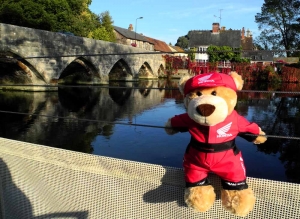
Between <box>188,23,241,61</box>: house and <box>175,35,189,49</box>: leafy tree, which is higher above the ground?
<box>175,35,189,49</box>: leafy tree

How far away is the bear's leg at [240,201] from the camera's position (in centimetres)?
127

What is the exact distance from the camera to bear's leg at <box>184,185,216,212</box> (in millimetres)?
1314

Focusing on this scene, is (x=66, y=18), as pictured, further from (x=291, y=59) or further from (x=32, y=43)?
(x=291, y=59)

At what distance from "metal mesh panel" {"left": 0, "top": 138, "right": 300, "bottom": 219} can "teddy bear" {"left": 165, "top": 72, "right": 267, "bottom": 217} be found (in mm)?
74

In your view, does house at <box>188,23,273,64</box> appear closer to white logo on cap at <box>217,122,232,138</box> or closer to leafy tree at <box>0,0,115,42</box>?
leafy tree at <box>0,0,115,42</box>

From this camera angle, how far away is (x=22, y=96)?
13.6 meters

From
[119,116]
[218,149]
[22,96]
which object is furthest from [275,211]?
[22,96]

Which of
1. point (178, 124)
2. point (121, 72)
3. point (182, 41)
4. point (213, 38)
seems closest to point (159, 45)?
point (213, 38)

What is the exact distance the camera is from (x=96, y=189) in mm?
1618

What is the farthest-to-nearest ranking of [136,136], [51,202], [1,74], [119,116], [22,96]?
[1,74] < [22,96] < [119,116] < [136,136] < [51,202]

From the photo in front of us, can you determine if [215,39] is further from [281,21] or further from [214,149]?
[214,149]

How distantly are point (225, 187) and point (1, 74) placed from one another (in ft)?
53.5

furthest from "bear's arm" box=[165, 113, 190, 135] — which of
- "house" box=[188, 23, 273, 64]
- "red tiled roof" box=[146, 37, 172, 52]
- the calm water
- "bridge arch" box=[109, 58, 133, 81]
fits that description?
"red tiled roof" box=[146, 37, 172, 52]

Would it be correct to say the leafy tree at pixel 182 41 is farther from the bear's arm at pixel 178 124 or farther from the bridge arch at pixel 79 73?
the bear's arm at pixel 178 124
